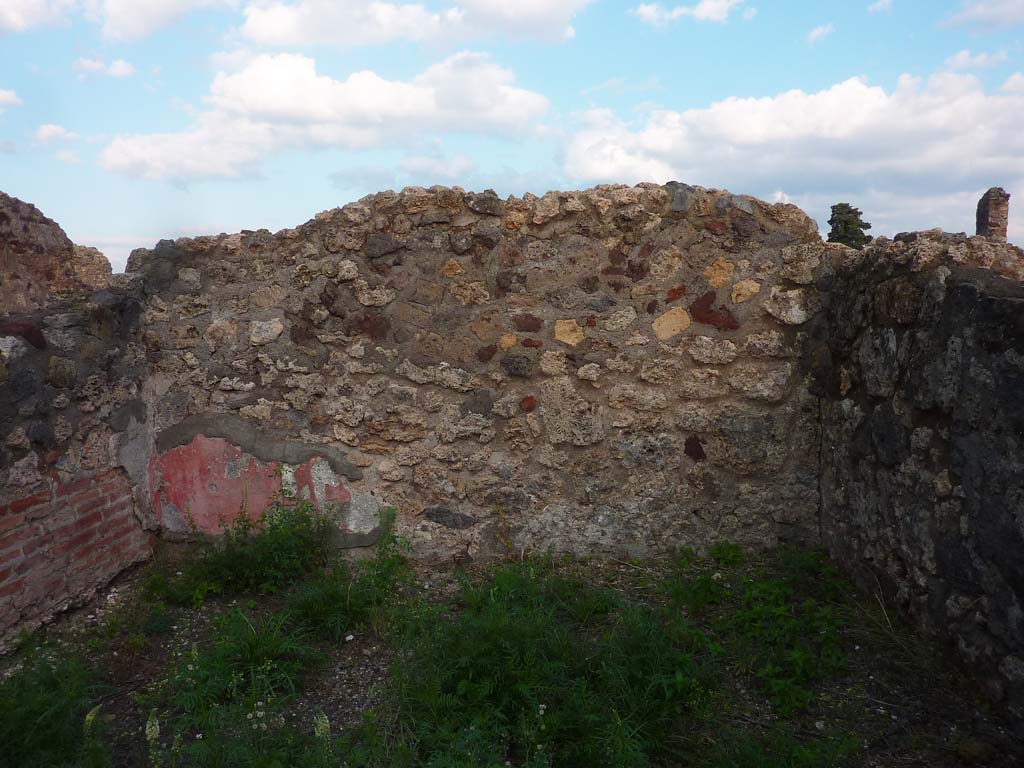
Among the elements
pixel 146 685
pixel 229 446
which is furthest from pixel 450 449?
pixel 146 685

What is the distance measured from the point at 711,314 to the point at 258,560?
2.45m

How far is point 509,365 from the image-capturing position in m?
3.68

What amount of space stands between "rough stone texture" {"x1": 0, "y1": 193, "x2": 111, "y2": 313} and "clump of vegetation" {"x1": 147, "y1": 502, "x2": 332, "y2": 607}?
146 centimetres

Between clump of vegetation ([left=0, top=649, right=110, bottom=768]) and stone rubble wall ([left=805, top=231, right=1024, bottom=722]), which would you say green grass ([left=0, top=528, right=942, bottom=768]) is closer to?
clump of vegetation ([left=0, top=649, right=110, bottom=768])

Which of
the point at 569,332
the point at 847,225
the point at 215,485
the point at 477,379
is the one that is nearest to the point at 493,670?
the point at 477,379

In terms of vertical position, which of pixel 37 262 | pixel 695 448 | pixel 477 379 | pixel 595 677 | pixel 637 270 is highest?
pixel 37 262

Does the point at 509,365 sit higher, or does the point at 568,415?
the point at 509,365

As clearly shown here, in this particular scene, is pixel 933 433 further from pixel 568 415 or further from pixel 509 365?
pixel 509 365

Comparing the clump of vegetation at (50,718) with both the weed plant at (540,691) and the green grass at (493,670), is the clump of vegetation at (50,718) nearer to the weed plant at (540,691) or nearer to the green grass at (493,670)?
the green grass at (493,670)

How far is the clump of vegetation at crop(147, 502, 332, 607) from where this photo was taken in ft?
11.4

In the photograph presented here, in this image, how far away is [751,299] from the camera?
141 inches

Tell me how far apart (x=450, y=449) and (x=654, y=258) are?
4.50 ft

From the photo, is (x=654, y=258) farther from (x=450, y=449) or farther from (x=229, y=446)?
(x=229, y=446)

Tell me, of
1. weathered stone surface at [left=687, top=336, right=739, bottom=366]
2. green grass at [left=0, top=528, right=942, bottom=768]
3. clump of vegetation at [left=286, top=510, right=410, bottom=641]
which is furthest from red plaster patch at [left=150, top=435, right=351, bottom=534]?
weathered stone surface at [left=687, top=336, right=739, bottom=366]
